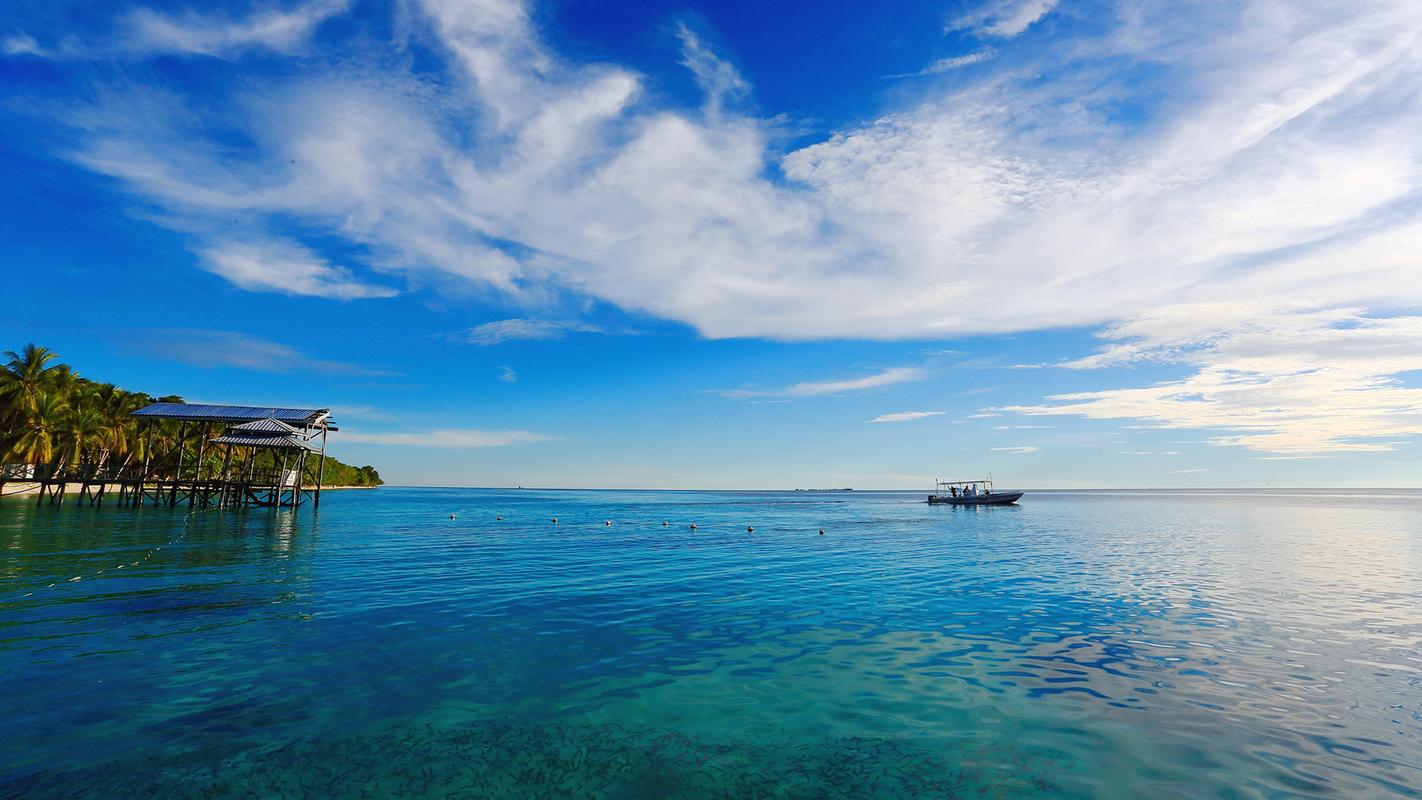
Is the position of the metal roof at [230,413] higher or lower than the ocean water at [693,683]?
higher

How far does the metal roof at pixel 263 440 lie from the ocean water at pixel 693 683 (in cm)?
2881

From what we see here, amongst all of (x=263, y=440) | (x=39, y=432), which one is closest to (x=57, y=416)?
(x=39, y=432)

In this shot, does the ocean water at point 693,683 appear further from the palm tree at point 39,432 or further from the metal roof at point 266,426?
the palm tree at point 39,432

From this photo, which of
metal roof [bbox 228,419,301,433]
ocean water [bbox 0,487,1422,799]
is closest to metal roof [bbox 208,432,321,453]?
metal roof [bbox 228,419,301,433]

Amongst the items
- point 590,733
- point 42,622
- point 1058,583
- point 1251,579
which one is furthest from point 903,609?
point 42,622

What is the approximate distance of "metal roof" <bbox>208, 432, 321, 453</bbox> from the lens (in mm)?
53500

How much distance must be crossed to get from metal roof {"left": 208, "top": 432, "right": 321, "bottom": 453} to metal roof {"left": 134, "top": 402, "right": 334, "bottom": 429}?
1620 mm

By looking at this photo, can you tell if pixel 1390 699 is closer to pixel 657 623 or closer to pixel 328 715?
pixel 657 623

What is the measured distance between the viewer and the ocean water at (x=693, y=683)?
812 centimetres

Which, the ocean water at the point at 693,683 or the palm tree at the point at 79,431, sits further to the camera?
the palm tree at the point at 79,431

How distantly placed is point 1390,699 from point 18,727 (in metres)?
23.1

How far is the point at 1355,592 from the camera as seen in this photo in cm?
2311

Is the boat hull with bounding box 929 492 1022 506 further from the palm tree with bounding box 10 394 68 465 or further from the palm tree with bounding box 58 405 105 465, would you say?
the palm tree with bounding box 10 394 68 465

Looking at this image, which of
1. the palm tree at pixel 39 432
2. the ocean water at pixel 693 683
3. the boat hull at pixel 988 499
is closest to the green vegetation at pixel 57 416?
the palm tree at pixel 39 432
